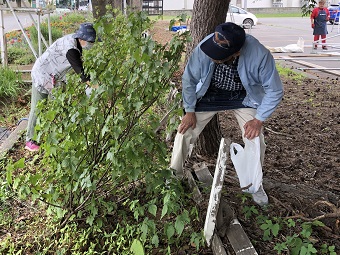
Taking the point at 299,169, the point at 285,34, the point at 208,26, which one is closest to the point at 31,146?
the point at 208,26

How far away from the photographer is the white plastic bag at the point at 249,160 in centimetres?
313

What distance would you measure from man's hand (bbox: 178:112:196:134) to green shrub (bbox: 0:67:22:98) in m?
4.55

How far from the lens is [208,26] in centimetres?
408

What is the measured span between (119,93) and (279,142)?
271cm

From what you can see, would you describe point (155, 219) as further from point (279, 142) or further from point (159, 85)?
point (279, 142)

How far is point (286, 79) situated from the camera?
8.92 meters

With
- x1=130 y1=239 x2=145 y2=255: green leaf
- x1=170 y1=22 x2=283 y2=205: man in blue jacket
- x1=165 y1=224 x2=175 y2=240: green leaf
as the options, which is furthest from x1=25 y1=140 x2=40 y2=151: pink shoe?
x1=165 y1=224 x2=175 y2=240: green leaf

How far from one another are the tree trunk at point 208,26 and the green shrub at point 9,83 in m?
3.91

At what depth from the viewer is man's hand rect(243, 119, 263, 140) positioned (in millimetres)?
3105

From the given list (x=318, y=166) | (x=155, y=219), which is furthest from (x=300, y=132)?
(x=155, y=219)

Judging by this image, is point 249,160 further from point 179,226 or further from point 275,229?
point 179,226

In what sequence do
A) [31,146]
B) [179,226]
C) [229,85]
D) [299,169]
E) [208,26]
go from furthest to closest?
[31,146] → [299,169] → [208,26] → [229,85] → [179,226]

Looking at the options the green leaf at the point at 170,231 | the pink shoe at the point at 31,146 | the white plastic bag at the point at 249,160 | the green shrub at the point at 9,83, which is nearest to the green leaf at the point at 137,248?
the green leaf at the point at 170,231

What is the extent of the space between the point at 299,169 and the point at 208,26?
→ 171 cm
